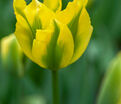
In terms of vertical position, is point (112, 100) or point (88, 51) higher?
point (112, 100)

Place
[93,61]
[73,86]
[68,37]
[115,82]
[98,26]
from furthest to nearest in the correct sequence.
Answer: [98,26], [93,61], [73,86], [115,82], [68,37]

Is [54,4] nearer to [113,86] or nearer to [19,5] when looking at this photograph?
[19,5]

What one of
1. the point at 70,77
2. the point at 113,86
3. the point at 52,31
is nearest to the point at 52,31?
the point at 52,31

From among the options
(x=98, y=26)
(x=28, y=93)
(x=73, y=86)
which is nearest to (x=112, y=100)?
(x=73, y=86)

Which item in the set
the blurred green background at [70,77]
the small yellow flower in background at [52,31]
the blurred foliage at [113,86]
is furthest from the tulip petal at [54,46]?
the blurred green background at [70,77]

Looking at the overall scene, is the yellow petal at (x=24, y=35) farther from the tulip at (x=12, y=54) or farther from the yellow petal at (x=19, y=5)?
the tulip at (x=12, y=54)

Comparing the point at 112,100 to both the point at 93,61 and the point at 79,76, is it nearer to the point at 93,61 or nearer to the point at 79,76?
the point at 79,76
